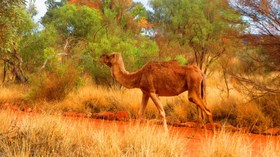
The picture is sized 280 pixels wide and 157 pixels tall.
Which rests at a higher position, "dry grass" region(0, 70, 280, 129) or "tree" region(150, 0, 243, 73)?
"tree" region(150, 0, 243, 73)

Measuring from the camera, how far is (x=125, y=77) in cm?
986

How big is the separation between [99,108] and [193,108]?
335 cm

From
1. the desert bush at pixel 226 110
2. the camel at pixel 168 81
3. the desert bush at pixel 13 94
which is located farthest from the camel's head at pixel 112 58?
the desert bush at pixel 13 94

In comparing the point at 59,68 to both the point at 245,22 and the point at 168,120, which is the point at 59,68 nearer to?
the point at 168,120

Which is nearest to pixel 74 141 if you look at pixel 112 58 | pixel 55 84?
pixel 112 58

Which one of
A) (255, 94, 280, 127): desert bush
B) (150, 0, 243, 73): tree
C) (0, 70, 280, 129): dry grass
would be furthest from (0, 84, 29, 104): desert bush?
(255, 94, 280, 127): desert bush

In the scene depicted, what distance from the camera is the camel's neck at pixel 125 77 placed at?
31.9 ft

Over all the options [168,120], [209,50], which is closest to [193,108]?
[168,120]

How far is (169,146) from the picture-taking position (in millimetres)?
6980

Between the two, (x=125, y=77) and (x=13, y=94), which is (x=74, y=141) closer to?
(x=125, y=77)

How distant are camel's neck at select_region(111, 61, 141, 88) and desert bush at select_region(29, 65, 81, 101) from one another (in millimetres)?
5758

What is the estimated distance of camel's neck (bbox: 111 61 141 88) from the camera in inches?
382

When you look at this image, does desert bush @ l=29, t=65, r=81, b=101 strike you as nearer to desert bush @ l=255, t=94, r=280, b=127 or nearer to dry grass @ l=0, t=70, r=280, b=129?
dry grass @ l=0, t=70, r=280, b=129

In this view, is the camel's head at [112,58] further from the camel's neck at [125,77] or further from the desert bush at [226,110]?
the desert bush at [226,110]
